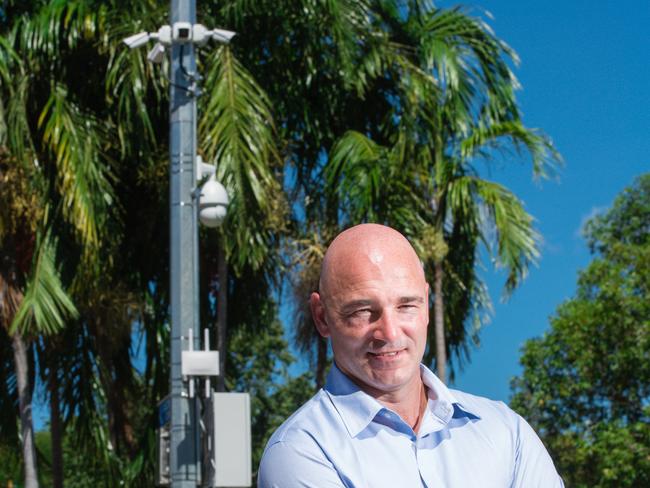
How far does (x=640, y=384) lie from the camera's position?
26.2m

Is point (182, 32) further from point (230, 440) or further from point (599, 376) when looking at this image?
point (599, 376)

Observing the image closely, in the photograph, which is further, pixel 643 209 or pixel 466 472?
pixel 643 209

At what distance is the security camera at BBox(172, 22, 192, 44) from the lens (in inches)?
355

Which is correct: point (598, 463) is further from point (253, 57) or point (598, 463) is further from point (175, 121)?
point (175, 121)

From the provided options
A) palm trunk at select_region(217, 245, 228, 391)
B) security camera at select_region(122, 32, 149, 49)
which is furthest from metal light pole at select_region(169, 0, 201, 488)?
palm trunk at select_region(217, 245, 228, 391)

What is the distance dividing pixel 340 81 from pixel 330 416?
49.0 ft

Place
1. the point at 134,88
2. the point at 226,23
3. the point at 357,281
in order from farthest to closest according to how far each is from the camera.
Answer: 1. the point at 226,23
2. the point at 134,88
3. the point at 357,281

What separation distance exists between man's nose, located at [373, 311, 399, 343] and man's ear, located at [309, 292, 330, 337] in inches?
4.3

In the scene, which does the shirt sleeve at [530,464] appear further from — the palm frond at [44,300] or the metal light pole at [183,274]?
the palm frond at [44,300]

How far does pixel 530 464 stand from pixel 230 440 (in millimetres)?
6628

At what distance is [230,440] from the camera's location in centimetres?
863

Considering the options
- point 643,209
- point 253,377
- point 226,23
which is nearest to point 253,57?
point 226,23

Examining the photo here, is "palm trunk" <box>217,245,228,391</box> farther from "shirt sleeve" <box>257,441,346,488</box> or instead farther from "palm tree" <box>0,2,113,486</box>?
"shirt sleeve" <box>257,441,346,488</box>

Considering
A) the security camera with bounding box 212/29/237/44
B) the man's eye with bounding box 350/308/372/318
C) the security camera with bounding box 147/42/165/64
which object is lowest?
the man's eye with bounding box 350/308/372/318
